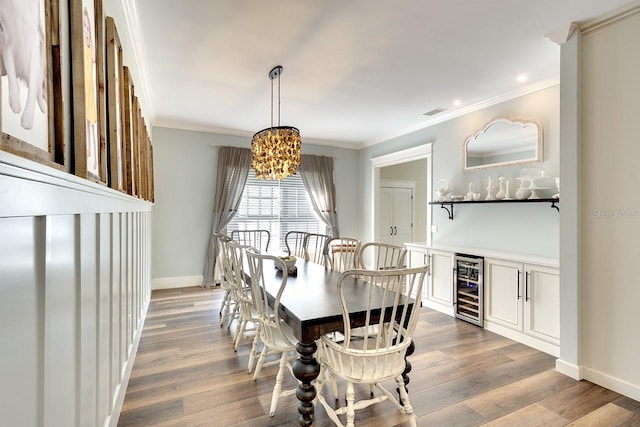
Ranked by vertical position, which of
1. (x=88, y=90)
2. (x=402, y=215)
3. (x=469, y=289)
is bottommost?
(x=469, y=289)

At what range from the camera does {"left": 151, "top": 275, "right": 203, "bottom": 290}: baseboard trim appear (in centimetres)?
505

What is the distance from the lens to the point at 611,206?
236cm

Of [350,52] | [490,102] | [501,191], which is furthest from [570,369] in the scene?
[350,52]

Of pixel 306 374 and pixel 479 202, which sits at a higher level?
pixel 479 202

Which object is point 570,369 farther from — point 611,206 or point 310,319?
point 310,319

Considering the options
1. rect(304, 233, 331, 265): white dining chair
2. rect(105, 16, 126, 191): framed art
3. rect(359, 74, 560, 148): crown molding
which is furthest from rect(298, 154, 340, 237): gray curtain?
rect(105, 16, 126, 191): framed art

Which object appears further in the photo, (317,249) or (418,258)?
(317,249)

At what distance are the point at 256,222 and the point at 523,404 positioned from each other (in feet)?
15.2

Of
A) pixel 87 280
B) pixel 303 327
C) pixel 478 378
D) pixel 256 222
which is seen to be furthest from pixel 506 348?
pixel 256 222

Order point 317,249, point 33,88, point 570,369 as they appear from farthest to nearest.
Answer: point 317,249, point 570,369, point 33,88

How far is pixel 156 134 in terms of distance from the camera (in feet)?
16.6

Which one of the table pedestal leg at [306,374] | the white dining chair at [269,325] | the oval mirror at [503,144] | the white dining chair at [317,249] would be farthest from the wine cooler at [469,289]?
the table pedestal leg at [306,374]

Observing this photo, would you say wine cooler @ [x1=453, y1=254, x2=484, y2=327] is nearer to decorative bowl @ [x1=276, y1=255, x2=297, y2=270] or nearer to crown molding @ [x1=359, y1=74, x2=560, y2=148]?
crown molding @ [x1=359, y1=74, x2=560, y2=148]

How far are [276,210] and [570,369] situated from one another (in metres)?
4.67
